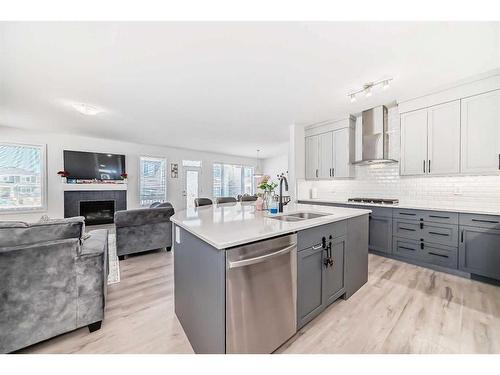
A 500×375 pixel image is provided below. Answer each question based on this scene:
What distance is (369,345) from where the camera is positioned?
4.86 ft

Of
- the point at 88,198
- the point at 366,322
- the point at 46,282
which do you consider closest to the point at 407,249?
the point at 366,322

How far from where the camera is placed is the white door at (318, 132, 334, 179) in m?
4.24

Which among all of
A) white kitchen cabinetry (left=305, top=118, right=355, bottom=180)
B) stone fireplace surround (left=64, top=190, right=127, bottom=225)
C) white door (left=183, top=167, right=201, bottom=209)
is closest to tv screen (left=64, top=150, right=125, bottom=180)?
stone fireplace surround (left=64, top=190, right=127, bottom=225)

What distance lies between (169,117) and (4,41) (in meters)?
2.22

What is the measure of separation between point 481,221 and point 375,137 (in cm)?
183

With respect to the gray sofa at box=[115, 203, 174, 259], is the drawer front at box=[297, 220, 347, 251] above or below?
above

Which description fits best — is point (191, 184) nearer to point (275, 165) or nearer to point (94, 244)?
point (275, 165)

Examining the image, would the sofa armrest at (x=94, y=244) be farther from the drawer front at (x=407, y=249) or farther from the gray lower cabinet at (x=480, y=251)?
the gray lower cabinet at (x=480, y=251)

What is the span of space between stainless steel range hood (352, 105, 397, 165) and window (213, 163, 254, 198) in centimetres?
560

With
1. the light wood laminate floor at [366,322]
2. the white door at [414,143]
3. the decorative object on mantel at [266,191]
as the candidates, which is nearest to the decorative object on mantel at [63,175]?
the light wood laminate floor at [366,322]

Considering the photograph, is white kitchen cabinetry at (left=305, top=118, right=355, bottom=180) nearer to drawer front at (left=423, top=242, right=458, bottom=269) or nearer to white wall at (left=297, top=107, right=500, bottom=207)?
white wall at (left=297, top=107, right=500, bottom=207)

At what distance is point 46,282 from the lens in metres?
1.45

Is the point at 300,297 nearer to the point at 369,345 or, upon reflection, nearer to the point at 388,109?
the point at 369,345
